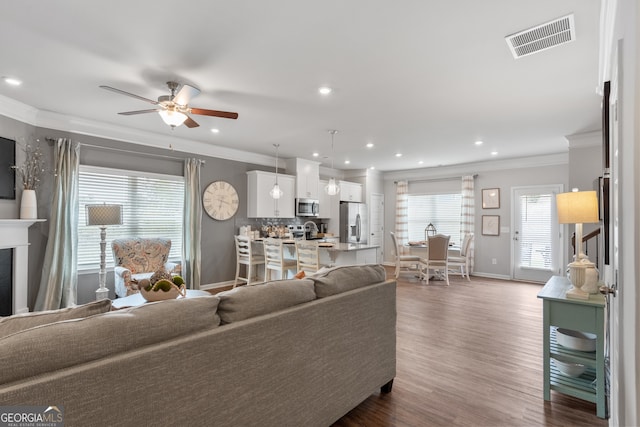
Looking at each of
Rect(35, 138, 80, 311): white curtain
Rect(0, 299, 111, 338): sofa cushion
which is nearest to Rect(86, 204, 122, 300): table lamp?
Rect(35, 138, 80, 311): white curtain

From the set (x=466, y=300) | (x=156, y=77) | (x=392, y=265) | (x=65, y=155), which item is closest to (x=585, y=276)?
(x=466, y=300)

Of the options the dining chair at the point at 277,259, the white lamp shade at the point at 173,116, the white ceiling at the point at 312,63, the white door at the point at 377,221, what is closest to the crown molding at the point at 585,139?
the white ceiling at the point at 312,63

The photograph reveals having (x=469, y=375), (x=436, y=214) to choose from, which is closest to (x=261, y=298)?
(x=469, y=375)

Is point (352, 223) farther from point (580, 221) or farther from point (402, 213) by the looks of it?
point (580, 221)

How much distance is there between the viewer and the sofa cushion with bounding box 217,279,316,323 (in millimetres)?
1542

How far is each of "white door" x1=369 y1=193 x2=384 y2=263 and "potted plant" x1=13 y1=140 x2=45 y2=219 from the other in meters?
6.65

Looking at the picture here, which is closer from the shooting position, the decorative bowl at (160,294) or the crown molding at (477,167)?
the decorative bowl at (160,294)

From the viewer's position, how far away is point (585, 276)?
2.22 m

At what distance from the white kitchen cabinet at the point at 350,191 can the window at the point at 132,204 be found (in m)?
3.76

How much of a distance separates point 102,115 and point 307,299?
13.4 feet

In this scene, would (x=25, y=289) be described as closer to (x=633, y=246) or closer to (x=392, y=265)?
(x=633, y=246)

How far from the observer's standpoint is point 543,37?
7.76 ft

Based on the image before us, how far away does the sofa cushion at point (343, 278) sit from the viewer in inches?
79.1

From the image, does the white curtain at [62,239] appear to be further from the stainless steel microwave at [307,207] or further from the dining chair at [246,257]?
the stainless steel microwave at [307,207]
